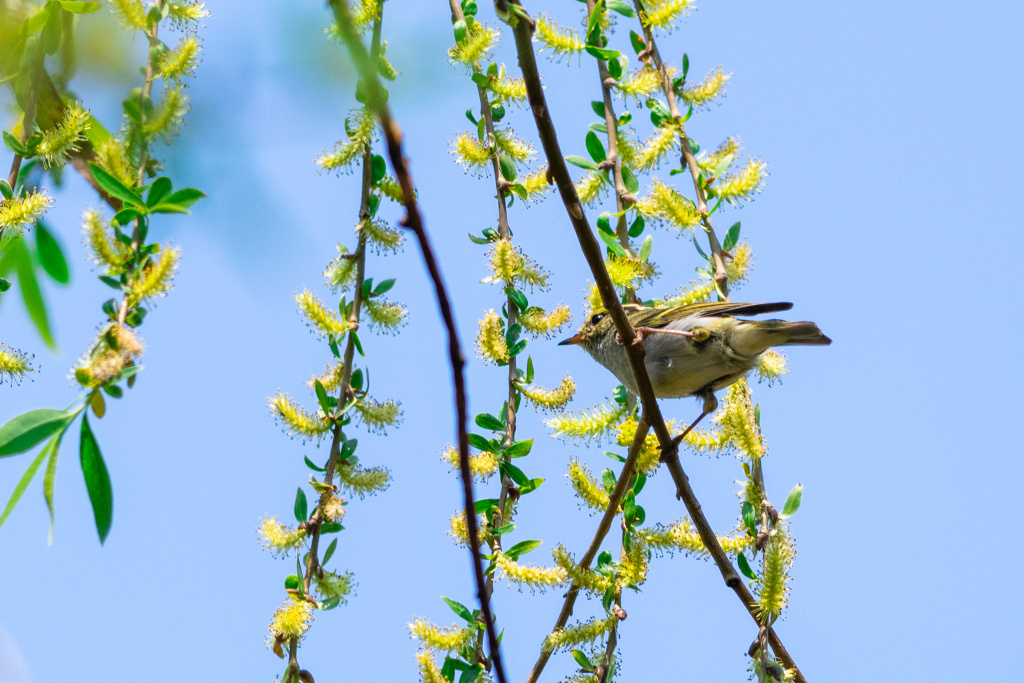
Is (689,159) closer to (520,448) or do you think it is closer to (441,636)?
(520,448)

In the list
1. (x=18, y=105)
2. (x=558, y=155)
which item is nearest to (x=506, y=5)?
(x=558, y=155)

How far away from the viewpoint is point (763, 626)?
248 cm

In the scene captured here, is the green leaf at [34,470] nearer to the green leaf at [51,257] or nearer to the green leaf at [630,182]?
the green leaf at [51,257]

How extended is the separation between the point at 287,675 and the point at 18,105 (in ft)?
5.11

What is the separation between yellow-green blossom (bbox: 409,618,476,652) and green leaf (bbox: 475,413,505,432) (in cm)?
70

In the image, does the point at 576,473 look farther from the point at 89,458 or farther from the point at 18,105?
the point at 18,105

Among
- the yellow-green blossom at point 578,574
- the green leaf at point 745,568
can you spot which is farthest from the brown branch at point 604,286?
the yellow-green blossom at point 578,574

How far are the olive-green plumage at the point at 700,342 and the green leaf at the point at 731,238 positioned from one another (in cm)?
24

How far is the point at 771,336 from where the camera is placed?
375 cm

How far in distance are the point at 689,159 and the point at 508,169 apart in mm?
756

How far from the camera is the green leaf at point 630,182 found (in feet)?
11.6

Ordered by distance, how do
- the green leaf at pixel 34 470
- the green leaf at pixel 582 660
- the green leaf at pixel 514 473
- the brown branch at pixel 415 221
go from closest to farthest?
1. the brown branch at pixel 415 221
2. the green leaf at pixel 34 470
3. the green leaf at pixel 582 660
4. the green leaf at pixel 514 473

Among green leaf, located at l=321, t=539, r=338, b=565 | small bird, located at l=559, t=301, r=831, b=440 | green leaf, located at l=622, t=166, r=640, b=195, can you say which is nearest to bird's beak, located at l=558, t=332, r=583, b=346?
small bird, located at l=559, t=301, r=831, b=440

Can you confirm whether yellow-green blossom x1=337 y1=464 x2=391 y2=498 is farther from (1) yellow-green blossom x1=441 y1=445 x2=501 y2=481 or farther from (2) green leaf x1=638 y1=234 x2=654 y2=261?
(2) green leaf x1=638 y1=234 x2=654 y2=261
